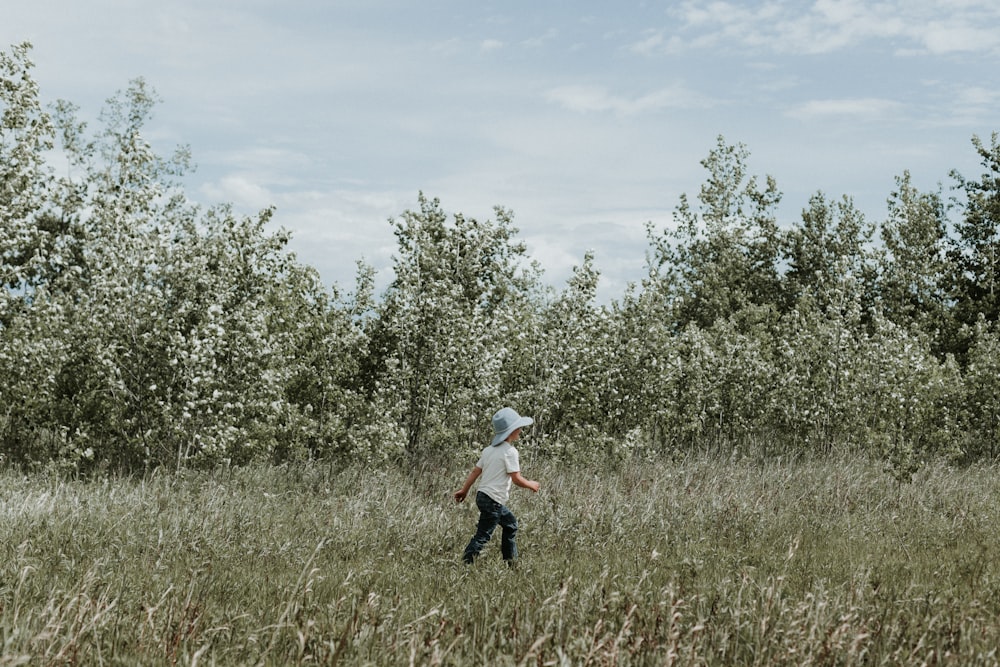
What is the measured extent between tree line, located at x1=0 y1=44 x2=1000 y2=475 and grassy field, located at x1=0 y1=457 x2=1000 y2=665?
3.97 ft

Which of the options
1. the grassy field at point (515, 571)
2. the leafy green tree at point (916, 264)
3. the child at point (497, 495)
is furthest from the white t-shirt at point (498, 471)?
the leafy green tree at point (916, 264)

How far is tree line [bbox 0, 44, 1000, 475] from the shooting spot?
13.6 meters

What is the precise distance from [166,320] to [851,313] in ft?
46.2

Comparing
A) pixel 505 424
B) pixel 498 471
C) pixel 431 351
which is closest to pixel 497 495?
pixel 498 471

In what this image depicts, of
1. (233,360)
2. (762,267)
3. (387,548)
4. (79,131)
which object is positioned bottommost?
(387,548)

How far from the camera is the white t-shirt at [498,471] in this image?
27.8ft

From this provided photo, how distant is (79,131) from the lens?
1439 inches

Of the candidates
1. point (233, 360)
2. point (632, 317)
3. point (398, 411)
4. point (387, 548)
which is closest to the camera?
point (387, 548)

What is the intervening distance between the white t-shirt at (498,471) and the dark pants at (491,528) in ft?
0.24

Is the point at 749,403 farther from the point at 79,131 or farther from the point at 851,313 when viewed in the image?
the point at 79,131

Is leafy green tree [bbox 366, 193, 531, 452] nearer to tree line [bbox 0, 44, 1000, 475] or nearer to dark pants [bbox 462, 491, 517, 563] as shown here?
tree line [bbox 0, 44, 1000, 475]

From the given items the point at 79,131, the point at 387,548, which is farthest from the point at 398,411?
the point at 79,131

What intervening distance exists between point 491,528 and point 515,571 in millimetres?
757

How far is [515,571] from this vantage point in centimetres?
777
